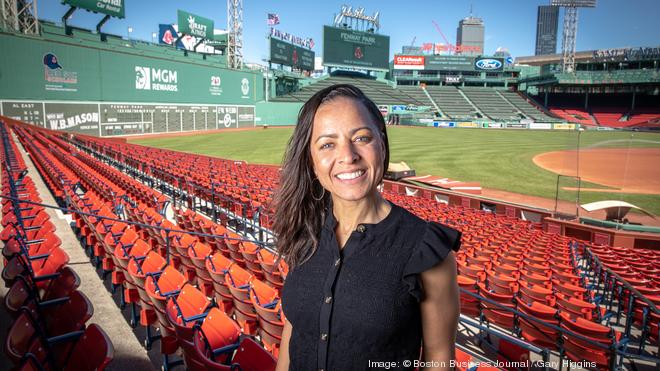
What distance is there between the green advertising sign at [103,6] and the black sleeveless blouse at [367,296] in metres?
43.7

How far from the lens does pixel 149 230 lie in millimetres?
7375

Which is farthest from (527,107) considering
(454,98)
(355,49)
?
(355,49)

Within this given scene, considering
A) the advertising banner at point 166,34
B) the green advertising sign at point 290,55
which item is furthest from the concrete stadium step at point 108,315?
the advertising banner at point 166,34

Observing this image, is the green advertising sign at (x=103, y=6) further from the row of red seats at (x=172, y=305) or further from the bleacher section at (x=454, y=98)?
the row of red seats at (x=172, y=305)

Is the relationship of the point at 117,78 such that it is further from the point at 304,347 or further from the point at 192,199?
the point at 304,347

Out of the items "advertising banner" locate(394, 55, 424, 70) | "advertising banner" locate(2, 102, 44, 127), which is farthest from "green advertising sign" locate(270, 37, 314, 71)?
"advertising banner" locate(2, 102, 44, 127)

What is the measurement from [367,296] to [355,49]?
Answer: 80.1 m

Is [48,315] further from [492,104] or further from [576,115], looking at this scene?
[492,104]

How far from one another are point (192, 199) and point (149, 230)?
15.2ft

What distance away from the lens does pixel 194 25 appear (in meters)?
50.6

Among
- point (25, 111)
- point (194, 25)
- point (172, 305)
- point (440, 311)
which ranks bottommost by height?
point (172, 305)

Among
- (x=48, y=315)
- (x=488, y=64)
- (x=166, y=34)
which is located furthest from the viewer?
(x=488, y=64)

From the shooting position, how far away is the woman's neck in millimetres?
1585

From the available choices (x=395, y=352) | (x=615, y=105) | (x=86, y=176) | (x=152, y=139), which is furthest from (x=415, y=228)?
(x=615, y=105)
